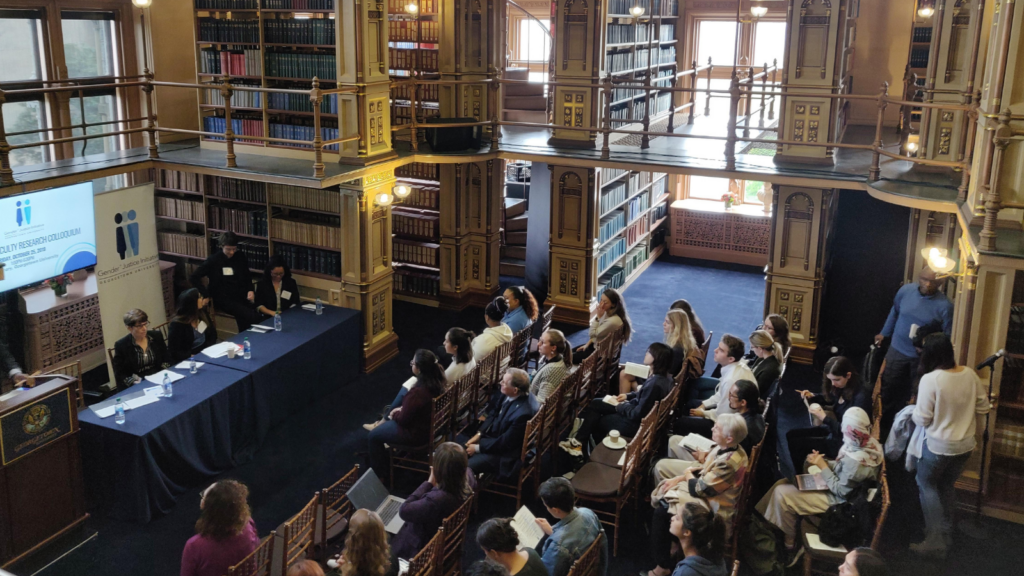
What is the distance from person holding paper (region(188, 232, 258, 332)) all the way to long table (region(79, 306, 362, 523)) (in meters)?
0.67

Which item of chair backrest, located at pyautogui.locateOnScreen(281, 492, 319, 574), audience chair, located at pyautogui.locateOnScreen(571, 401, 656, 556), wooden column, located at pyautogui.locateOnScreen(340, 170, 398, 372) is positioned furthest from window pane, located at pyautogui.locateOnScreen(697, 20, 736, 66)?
chair backrest, located at pyautogui.locateOnScreen(281, 492, 319, 574)

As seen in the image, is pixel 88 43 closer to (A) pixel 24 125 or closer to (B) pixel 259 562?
(A) pixel 24 125

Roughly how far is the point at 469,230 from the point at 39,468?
609cm

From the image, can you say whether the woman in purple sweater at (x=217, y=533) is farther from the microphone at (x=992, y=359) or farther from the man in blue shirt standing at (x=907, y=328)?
the man in blue shirt standing at (x=907, y=328)

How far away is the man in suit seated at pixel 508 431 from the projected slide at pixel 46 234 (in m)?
4.39

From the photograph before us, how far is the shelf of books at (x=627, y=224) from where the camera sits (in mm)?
10656

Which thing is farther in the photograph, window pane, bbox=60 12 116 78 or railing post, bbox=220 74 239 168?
window pane, bbox=60 12 116 78

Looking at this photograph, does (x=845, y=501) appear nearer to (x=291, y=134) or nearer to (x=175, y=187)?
(x=291, y=134)

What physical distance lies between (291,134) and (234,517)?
19.5 ft

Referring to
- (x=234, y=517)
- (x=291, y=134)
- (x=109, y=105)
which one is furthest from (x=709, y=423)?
(x=109, y=105)

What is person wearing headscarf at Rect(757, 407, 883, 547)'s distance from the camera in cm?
533

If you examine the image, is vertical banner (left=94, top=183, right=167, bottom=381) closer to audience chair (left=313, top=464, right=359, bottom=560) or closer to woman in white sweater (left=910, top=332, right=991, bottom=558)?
audience chair (left=313, top=464, right=359, bottom=560)

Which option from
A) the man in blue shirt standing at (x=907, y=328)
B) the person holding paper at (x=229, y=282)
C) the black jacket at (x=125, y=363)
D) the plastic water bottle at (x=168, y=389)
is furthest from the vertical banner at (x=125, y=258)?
the man in blue shirt standing at (x=907, y=328)

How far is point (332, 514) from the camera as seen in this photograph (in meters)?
5.51
